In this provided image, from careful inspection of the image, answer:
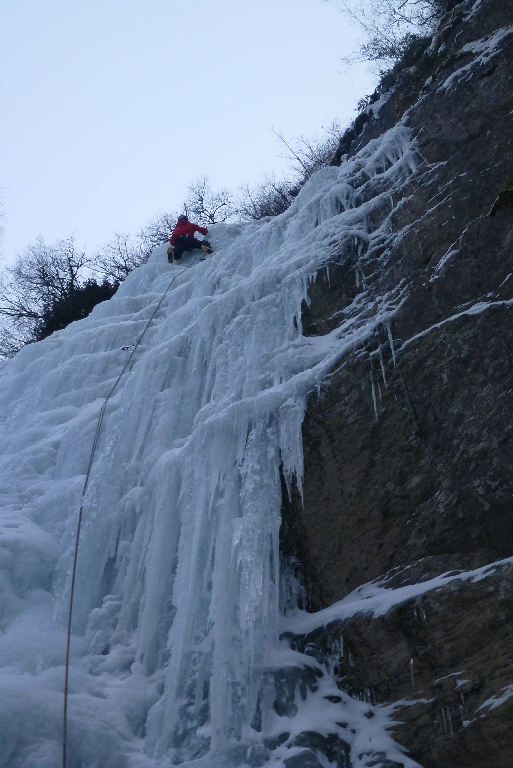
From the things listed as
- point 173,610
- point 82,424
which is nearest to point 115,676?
point 173,610

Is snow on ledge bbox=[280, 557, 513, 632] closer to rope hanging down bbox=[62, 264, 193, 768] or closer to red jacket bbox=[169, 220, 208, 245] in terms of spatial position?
rope hanging down bbox=[62, 264, 193, 768]

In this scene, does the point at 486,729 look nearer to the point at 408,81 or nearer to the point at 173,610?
the point at 173,610

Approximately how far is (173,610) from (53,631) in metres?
0.82

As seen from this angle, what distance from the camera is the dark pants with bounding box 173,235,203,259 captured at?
9.77 metres

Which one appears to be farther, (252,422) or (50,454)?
(50,454)

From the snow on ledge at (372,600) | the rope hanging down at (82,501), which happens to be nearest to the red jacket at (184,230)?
the rope hanging down at (82,501)

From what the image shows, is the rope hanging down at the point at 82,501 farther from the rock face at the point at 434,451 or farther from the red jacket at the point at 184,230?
the rock face at the point at 434,451

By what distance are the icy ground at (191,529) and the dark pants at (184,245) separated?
219 centimetres

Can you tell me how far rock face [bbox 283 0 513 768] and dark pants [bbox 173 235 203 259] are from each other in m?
4.29

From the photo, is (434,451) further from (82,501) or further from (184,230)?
(184,230)

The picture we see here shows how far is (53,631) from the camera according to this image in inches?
185

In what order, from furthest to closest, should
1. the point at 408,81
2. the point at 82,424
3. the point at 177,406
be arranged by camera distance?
the point at 408,81 < the point at 82,424 < the point at 177,406

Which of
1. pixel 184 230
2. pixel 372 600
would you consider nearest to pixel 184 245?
pixel 184 230

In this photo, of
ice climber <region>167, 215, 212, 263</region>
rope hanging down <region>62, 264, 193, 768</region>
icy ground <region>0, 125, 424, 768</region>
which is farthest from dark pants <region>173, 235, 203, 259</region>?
icy ground <region>0, 125, 424, 768</region>
